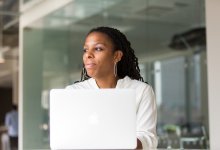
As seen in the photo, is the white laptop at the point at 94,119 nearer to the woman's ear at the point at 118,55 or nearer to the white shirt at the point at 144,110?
the white shirt at the point at 144,110

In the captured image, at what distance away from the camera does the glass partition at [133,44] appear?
8078mm

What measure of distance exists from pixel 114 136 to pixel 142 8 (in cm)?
741

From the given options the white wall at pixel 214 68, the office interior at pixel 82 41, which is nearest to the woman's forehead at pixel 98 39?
the white wall at pixel 214 68

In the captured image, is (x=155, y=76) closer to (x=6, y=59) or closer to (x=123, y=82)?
(x=6, y=59)

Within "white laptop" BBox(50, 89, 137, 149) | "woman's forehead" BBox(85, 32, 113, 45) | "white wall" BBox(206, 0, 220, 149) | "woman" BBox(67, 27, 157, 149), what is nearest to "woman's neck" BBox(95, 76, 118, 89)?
"woman" BBox(67, 27, 157, 149)

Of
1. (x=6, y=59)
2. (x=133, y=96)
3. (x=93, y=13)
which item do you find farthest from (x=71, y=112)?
(x=6, y=59)

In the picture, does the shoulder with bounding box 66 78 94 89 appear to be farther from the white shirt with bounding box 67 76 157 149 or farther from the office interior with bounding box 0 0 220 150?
the office interior with bounding box 0 0 220 150

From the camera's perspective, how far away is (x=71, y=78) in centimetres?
853

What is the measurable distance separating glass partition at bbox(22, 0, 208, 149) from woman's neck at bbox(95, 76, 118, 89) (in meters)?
5.28

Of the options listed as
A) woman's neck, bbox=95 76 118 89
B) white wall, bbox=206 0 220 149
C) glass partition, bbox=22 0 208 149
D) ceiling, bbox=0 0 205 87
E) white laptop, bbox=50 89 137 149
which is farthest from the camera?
glass partition, bbox=22 0 208 149

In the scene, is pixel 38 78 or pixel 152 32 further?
pixel 152 32

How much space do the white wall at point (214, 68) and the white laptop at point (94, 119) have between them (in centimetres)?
302

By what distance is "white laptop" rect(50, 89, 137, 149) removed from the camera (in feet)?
3.73

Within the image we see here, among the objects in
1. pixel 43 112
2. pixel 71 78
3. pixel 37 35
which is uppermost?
pixel 37 35
